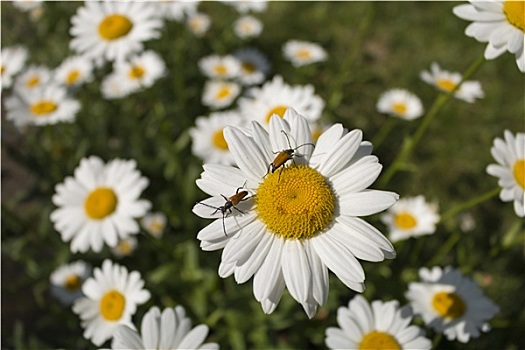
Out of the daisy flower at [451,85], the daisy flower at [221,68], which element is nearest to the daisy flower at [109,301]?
the daisy flower at [221,68]

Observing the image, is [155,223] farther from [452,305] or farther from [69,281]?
[452,305]

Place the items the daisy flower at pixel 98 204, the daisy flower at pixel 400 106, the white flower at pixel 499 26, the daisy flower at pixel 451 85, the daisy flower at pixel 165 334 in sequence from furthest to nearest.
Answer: the daisy flower at pixel 400 106 < the daisy flower at pixel 451 85 < the daisy flower at pixel 98 204 < the white flower at pixel 499 26 < the daisy flower at pixel 165 334

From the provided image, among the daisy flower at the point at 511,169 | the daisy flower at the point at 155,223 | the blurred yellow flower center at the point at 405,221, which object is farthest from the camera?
the daisy flower at the point at 155,223

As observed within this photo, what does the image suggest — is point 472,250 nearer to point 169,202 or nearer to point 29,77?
point 169,202

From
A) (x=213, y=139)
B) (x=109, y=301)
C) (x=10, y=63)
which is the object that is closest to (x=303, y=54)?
(x=213, y=139)

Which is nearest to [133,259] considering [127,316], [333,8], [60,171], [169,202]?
[169,202]

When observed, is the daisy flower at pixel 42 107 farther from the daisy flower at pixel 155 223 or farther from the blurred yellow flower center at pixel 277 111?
the blurred yellow flower center at pixel 277 111
